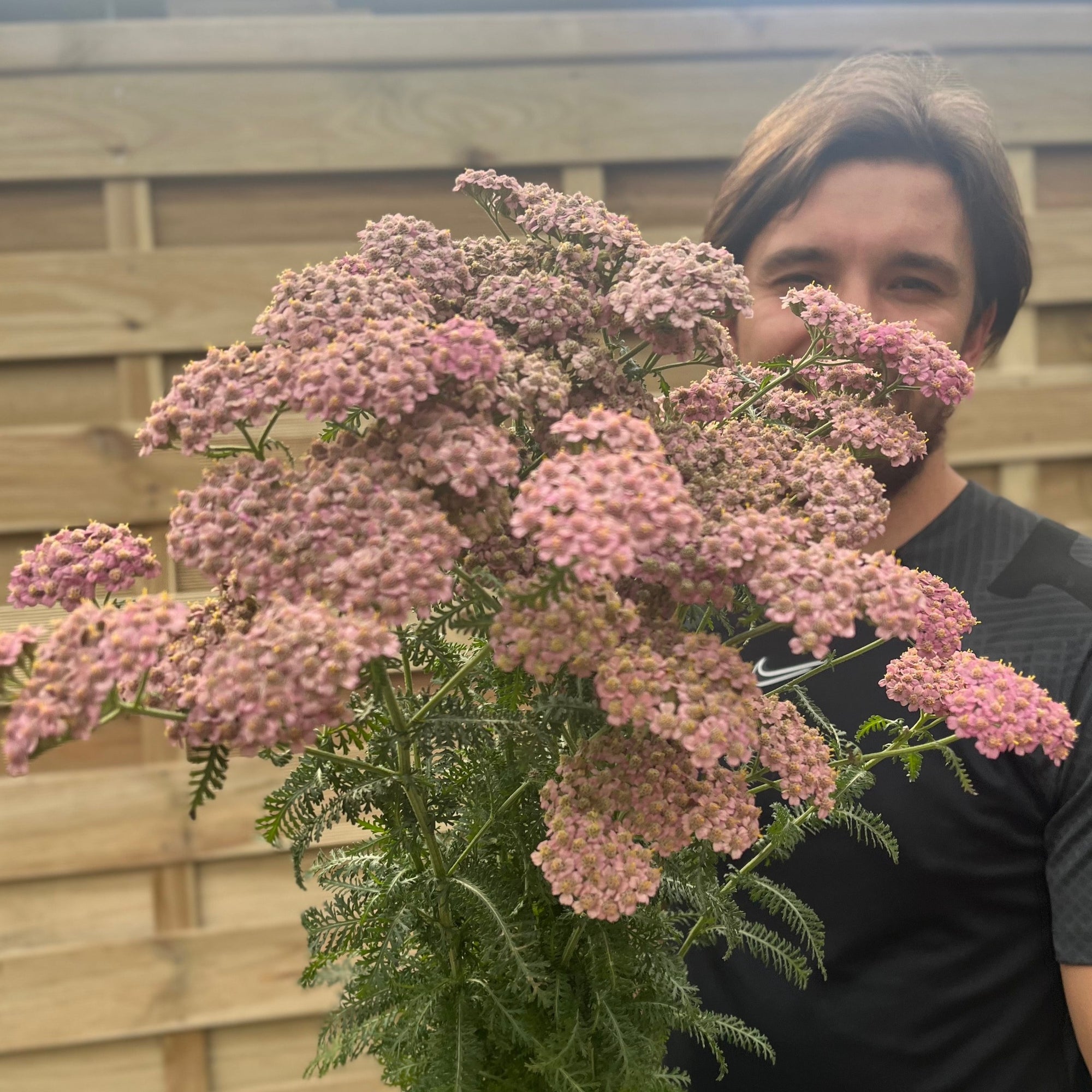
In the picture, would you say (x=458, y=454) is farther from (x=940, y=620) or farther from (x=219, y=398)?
(x=940, y=620)

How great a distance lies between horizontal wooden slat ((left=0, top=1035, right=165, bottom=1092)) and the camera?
5.54 ft

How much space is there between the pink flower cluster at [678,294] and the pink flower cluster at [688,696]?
17 cm

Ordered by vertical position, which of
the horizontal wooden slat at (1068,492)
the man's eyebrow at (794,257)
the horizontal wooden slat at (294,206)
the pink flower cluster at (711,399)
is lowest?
the pink flower cluster at (711,399)

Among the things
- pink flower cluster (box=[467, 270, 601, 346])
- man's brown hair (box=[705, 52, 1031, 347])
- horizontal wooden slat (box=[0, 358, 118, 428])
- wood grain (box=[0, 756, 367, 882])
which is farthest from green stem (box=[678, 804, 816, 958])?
horizontal wooden slat (box=[0, 358, 118, 428])

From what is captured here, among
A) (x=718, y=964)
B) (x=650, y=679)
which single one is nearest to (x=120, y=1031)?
(x=718, y=964)

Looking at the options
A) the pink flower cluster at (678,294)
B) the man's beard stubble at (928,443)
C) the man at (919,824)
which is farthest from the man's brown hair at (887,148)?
the pink flower cluster at (678,294)

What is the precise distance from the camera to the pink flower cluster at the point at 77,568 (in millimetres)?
524

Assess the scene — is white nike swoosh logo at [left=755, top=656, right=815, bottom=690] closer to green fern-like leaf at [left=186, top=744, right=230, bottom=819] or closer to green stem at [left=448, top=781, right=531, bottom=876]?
green stem at [left=448, top=781, right=531, bottom=876]

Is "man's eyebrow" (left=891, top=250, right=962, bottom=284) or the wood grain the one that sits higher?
"man's eyebrow" (left=891, top=250, right=962, bottom=284)

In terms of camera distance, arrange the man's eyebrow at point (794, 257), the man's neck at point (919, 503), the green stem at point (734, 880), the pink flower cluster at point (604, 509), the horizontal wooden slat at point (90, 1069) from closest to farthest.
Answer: the pink flower cluster at point (604, 509), the green stem at point (734, 880), the man's eyebrow at point (794, 257), the man's neck at point (919, 503), the horizontal wooden slat at point (90, 1069)

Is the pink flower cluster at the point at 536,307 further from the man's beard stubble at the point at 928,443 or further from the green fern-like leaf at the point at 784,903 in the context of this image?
the man's beard stubble at the point at 928,443

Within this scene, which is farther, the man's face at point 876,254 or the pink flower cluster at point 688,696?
the man's face at point 876,254

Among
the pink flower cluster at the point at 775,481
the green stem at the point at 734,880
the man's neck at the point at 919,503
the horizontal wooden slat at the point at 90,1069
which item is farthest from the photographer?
the horizontal wooden slat at the point at 90,1069

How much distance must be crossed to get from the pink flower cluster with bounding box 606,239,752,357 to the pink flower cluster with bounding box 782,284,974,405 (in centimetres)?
9
